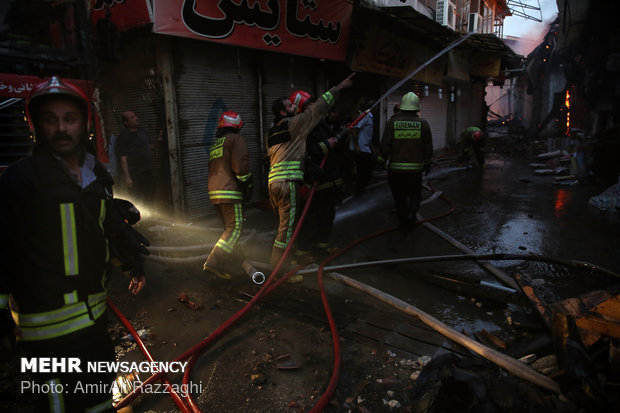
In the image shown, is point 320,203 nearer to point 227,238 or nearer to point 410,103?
point 227,238

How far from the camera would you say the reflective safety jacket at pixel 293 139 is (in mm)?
4281

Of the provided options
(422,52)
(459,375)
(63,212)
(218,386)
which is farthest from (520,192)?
(63,212)

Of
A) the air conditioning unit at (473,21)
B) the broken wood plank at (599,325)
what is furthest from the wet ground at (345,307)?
the air conditioning unit at (473,21)

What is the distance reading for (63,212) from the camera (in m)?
1.75

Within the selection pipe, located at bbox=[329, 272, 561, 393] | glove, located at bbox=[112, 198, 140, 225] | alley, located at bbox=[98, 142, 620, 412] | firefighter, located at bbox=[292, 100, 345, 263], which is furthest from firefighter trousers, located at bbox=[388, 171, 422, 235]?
glove, located at bbox=[112, 198, 140, 225]

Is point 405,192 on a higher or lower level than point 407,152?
lower

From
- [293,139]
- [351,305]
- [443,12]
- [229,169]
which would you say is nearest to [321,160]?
[293,139]

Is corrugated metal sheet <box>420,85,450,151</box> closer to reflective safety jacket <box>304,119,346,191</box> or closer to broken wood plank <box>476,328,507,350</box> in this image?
reflective safety jacket <box>304,119,346,191</box>

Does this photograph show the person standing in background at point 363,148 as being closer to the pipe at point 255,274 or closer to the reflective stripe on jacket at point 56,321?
the pipe at point 255,274

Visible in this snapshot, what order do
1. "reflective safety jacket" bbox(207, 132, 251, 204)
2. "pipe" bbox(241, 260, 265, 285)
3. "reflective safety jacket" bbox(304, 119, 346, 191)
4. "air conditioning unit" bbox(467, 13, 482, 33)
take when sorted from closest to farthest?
"pipe" bbox(241, 260, 265, 285)
"reflective safety jacket" bbox(207, 132, 251, 204)
"reflective safety jacket" bbox(304, 119, 346, 191)
"air conditioning unit" bbox(467, 13, 482, 33)

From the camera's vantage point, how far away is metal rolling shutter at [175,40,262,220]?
6.47 m

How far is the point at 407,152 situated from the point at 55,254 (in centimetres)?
482

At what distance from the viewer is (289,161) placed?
14.3 feet

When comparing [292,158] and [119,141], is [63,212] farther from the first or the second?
[119,141]
